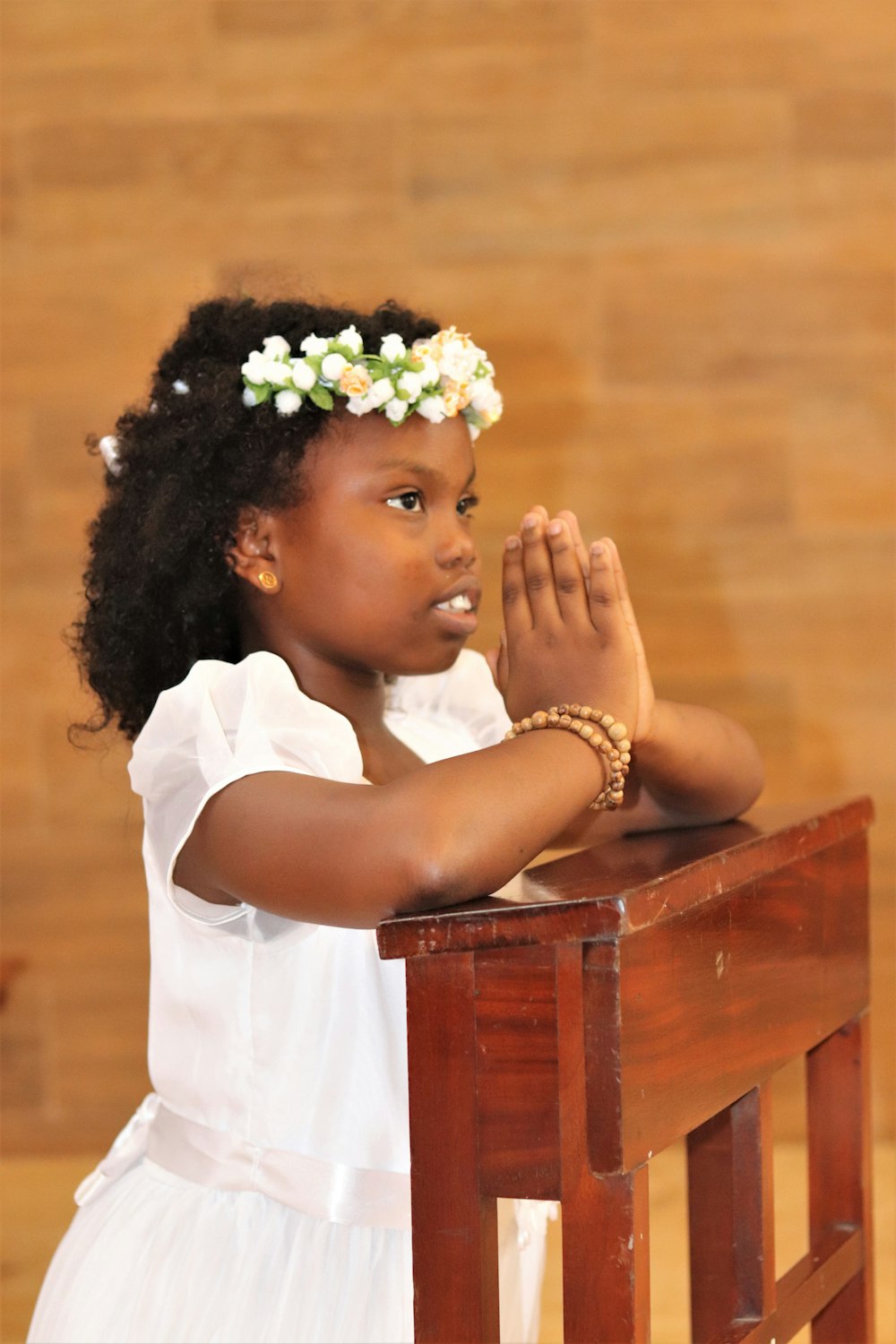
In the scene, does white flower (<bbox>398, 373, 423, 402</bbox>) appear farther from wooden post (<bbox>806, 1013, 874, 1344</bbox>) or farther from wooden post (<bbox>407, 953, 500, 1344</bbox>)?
wooden post (<bbox>806, 1013, 874, 1344</bbox>)

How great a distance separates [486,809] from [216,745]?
0.23m

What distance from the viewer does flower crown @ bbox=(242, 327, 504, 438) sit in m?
1.37

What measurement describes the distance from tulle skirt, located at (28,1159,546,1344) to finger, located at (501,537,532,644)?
0.49 metres

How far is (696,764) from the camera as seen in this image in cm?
144

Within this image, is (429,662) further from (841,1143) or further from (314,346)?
(841,1143)

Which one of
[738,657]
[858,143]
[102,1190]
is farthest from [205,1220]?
[858,143]

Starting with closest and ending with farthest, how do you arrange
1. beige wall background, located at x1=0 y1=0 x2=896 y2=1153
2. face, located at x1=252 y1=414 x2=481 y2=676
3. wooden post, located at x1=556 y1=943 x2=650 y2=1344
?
wooden post, located at x1=556 y1=943 x2=650 y2=1344
face, located at x1=252 y1=414 x2=481 y2=676
beige wall background, located at x1=0 y1=0 x2=896 y2=1153

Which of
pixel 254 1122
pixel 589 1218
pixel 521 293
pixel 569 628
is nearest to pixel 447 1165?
pixel 589 1218

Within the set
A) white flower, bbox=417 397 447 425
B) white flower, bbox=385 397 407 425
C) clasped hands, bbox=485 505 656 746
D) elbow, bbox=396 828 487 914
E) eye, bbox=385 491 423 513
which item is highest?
white flower, bbox=417 397 447 425

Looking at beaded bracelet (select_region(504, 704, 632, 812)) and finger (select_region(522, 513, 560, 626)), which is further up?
finger (select_region(522, 513, 560, 626))

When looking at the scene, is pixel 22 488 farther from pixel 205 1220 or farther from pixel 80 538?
pixel 205 1220

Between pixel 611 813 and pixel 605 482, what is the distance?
157 cm

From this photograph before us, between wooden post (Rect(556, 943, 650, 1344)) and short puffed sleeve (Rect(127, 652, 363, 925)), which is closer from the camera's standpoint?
wooden post (Rect(556, 943, 650, 1344))

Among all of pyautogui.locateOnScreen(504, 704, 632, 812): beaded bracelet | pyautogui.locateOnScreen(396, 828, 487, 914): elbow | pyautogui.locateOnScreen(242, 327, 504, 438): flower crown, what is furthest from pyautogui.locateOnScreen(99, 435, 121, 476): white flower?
pyautogui.locateOnScreen(396, 828, 487, 914): elbow
